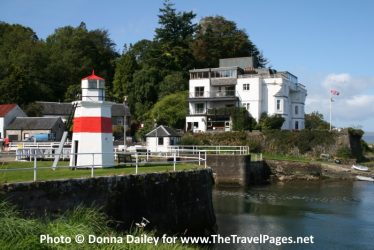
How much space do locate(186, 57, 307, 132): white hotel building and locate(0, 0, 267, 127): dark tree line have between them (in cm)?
664

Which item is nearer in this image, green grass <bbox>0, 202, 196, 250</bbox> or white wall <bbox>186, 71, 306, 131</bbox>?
green grass <bbox>0, 202, 196, 250</bbox>

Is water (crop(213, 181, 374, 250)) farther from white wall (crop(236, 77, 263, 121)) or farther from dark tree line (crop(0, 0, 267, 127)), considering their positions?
dark tree line (crop(0, 0, 267, 127))

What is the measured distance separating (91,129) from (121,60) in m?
58.8

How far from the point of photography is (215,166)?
42.5m

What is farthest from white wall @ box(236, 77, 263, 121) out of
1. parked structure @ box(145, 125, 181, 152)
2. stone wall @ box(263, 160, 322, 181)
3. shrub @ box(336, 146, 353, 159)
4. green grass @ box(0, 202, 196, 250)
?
green grass @ box(0, 202, 196, 250)

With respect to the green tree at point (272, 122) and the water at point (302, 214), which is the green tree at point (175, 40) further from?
the water at point (302, 214)

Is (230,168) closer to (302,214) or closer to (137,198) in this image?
(302,214)

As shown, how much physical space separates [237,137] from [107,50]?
42.8 metres

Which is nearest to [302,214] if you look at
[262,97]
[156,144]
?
[156,144]

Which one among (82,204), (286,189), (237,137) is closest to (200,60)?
(237,137)

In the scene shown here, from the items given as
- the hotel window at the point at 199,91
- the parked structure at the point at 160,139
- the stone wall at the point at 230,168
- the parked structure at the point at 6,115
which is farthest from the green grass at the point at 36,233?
the hotel window at the point at 199,91

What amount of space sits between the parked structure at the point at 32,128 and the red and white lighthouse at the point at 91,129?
1420 inches

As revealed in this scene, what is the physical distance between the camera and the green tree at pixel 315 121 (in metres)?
80.8

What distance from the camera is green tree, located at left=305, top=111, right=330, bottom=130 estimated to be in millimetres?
80800
